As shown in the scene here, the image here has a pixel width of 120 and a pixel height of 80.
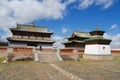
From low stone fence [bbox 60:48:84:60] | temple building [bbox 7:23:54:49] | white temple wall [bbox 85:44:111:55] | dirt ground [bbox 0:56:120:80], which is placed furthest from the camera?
temple building [bbox 7:23:54:49]

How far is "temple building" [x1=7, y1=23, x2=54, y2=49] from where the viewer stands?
3575 cm

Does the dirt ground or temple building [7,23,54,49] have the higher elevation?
temple building [7,23,54,49]

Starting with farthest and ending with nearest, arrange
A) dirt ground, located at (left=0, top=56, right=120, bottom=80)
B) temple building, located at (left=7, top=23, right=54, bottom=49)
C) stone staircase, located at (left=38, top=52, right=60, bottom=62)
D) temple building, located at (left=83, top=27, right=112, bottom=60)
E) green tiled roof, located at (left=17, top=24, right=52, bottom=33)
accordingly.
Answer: green tiled roof, located at (left=17, top=24, right=52, bottom=33) → temple building, located at (left=7, top=23, right=54, bottom=49) → temple building, located at (left=83, top=27, right=112, bottom=60) → stone staircase, located at (left=38, top=52, right=60, bottom=62) → dirt ground, located at (left=0, top=56, right=120, bottom=80)

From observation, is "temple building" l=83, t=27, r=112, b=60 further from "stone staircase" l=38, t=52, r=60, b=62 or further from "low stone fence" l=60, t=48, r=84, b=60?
"stone staircase" l=38, t=52, r=60, b=62

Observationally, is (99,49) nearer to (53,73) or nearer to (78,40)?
(78,40)

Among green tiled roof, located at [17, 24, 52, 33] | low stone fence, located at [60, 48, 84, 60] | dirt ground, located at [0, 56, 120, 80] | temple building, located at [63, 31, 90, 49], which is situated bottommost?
dirt ground, located at [0, 56, 120, 80]

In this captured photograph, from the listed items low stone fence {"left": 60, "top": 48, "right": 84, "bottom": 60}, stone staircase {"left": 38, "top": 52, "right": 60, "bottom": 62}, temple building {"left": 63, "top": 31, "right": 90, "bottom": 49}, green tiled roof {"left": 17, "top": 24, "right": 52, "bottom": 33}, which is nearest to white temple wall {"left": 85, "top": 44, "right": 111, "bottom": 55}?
low stone fence {"left": 60, "top": 48, "right": 84, "bottom": 60}

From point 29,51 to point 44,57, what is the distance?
2.69 metres

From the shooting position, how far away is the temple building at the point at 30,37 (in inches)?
1407

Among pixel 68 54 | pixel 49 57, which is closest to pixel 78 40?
pixel 68 54

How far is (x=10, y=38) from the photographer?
3484 centimetres

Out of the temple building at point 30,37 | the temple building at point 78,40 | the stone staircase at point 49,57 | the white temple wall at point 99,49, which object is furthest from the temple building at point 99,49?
the temple building at point 30,37

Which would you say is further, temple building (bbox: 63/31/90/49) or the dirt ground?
temple building (bbox: 63/31/90/49)

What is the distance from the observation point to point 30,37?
37.6 meters
